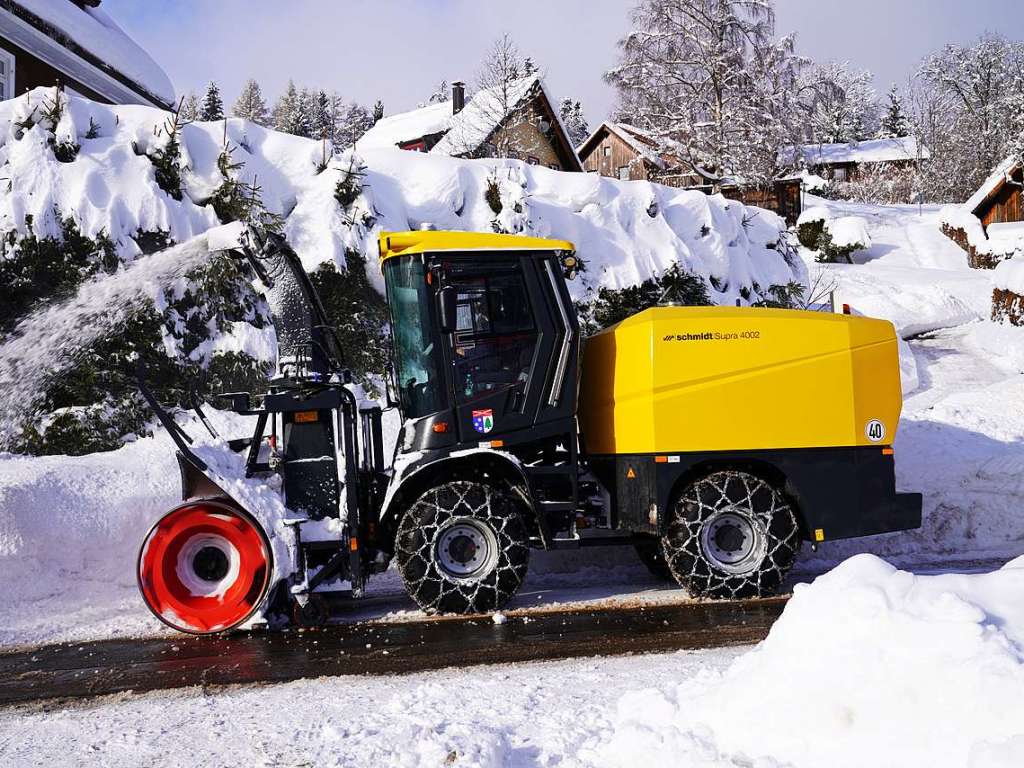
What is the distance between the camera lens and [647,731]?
323cm

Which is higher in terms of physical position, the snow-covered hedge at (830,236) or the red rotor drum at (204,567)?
the snow-covered hedge at (830,236)

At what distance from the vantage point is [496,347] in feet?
19.2

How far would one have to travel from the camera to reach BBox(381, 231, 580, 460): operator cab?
5.74 m

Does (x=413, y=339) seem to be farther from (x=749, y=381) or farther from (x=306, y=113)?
(x=306, y=113)

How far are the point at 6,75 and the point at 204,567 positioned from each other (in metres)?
15.1

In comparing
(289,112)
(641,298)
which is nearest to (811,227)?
(641,298)

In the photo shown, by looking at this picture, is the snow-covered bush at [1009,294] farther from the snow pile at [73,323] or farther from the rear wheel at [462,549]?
the snow pile at [73,323]

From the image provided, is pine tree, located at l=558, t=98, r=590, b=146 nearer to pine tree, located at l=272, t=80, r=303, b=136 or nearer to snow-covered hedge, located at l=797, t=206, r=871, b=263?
pine tree, located at l=272, t=80, r=303, b=136

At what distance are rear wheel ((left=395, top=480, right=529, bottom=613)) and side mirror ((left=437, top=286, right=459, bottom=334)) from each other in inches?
42.3

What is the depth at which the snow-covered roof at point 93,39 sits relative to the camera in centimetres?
1659

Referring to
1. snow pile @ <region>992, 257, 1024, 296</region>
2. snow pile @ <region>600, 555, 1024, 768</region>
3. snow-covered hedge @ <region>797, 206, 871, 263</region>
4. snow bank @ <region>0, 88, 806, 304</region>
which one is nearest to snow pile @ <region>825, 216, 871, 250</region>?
snow-covered hedge @ <region>797, 206, 871, 263</region>

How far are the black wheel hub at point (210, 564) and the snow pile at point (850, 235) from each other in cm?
2708

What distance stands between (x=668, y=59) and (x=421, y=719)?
105 feet

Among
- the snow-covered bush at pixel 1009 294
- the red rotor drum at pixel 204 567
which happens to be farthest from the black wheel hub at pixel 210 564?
the snow-covered bush at pixel 1009 294
